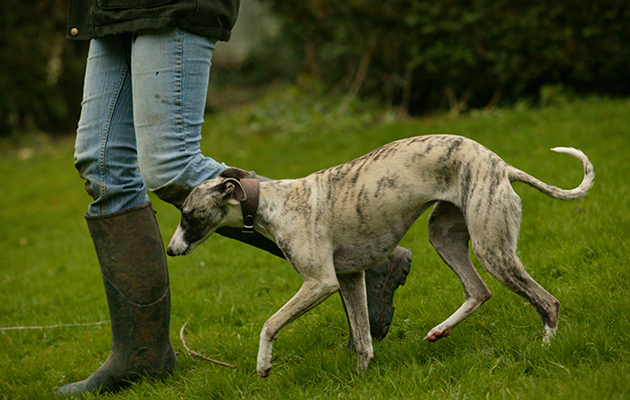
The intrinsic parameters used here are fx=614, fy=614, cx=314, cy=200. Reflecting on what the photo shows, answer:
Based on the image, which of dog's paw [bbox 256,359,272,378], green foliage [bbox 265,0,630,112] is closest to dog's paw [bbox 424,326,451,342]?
dog's paw [bbox 256,359,272,378]

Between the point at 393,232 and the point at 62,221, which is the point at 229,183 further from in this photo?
the point at 62,221

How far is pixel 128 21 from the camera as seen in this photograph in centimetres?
310

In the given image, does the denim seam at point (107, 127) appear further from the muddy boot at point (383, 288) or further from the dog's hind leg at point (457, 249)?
the dog's hind leg at point (457, 249)

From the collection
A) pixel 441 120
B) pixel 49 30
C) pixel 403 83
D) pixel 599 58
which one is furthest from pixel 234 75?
pixel 599 58

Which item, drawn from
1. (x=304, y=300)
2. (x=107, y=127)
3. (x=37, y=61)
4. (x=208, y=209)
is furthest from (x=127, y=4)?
(x=37, y=61)

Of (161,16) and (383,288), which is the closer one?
(161,16)

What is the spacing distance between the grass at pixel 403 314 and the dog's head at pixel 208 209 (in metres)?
0.76

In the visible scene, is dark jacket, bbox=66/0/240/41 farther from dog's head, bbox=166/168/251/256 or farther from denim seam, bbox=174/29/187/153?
dog's head, bbox=166/168/251/256

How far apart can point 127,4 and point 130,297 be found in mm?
1592

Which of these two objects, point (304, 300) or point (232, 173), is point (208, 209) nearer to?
point (232, 173)

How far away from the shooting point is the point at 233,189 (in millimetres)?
3051

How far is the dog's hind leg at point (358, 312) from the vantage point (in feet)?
10.6

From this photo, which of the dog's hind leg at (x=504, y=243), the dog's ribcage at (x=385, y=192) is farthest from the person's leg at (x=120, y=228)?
the dog's hind leg at (x=504, y=243)

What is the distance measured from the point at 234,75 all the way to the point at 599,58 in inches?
403
